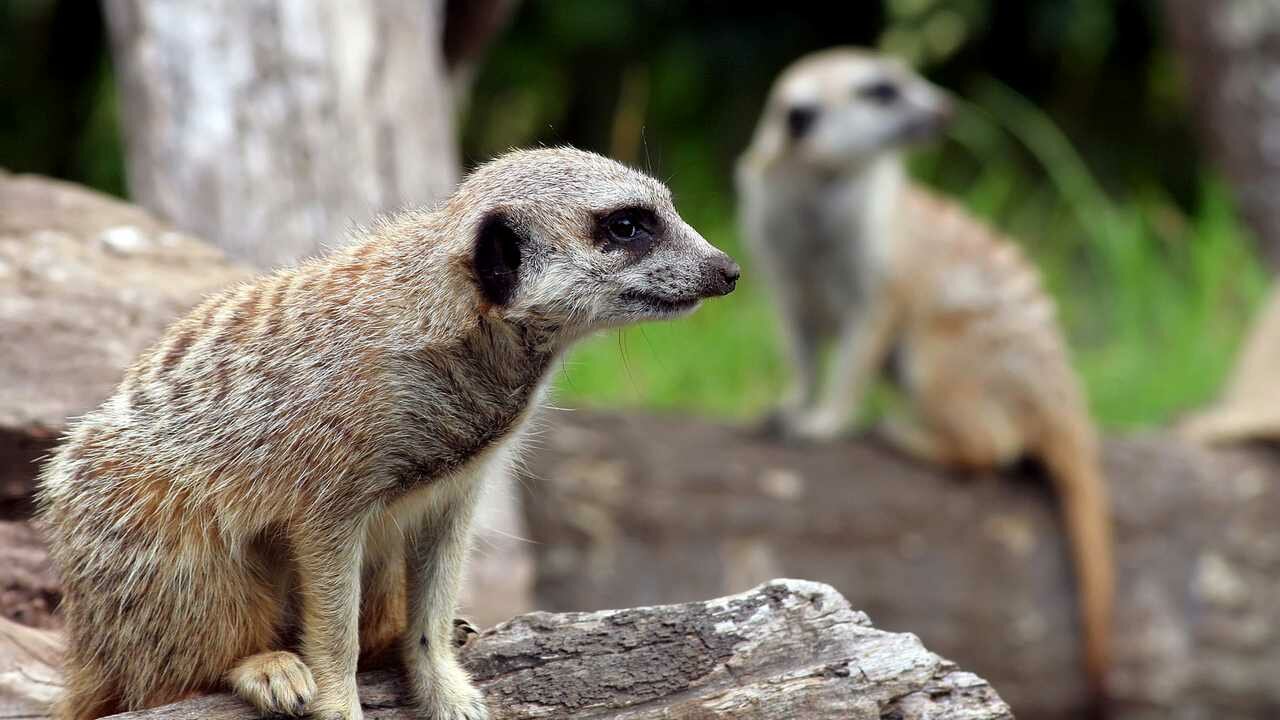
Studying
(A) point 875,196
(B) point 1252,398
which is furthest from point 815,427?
(B) point 1252,398

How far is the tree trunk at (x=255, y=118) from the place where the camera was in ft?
14.9

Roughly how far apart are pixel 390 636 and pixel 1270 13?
7109mm

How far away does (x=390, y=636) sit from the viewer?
103 inches

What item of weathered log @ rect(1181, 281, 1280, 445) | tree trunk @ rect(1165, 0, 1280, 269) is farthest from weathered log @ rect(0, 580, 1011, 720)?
tree trunk @ rect(1165, 0, 1280, 269)

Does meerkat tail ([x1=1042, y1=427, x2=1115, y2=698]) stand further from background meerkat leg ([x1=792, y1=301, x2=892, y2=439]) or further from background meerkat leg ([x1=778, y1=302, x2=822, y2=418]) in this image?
background meerkat leg ([x1=778, y1=302, x2=822, y2=418])

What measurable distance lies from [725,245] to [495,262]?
562cm

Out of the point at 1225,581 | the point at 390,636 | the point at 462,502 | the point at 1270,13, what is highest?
the point at 1270,13

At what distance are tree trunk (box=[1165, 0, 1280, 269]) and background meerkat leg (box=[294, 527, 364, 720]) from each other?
7053mm

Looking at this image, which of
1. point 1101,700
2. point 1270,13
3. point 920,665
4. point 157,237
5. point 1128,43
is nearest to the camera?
point 920,665

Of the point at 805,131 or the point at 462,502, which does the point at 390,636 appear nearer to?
the point at 462,502

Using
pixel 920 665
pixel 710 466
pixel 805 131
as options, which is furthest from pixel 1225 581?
pixel 920 665

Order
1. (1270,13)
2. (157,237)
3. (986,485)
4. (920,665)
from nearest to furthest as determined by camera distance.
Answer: (920,665) → (157,237) → (986,485) → (1270,13)

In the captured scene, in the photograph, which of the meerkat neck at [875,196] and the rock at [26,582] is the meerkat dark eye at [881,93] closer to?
the meerkat neck at [875,196]

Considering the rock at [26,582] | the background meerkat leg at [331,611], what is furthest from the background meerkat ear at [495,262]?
the rock at [26,582]
